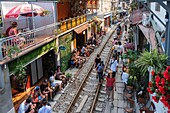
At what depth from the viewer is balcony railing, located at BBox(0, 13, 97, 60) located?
10398 millimetres

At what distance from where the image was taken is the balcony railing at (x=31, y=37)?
10.4 m

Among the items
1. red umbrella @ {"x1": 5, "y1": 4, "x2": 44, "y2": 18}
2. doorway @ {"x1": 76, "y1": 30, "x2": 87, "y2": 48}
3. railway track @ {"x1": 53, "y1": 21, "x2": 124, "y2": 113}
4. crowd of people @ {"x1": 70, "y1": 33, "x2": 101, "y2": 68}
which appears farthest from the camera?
doorway @ {"x1": 76, "y1": 30, "x2": 87, "y2": 48}

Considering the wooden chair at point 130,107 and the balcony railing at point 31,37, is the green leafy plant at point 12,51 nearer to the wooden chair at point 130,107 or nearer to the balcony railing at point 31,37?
the balcony railing at point 31,37

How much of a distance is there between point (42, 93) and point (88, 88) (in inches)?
139

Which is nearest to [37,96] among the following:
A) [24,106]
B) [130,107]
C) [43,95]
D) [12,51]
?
[43,95]

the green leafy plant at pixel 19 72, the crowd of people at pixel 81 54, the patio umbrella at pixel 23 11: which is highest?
the patio umbrella at pixel 23 11

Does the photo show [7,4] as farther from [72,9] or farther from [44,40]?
[72,9]

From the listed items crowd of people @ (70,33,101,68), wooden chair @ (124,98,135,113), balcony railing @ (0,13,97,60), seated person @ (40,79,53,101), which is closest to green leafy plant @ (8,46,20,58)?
balcony railing @ (0,13,97,60)

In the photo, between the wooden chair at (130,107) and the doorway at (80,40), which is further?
the doorway at (80,40)

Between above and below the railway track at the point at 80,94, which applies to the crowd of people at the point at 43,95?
above

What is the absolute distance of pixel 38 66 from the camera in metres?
→ 16.5

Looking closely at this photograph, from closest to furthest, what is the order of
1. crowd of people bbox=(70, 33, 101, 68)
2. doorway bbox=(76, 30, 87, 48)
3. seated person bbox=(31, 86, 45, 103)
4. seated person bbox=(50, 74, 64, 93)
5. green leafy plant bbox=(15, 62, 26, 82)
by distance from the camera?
green leafy plant bbox=(15, 62, 26, 82) < seated person bbox=(31, 86, 45, 103) < seated person bbox=(50, 74, 64, 93) < crowd of people bbox=(70, 33, 101, 68) < doorway bbox=(76, 30, 87, 48)

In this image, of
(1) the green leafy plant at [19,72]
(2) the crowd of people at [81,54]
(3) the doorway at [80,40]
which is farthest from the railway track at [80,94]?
(3) the doorway at [80,40]

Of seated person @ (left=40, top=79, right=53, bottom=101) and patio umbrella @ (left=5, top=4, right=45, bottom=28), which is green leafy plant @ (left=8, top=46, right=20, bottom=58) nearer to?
Answer: patio umbrella @ (left=5, top=4, right=45, bottom=28)
